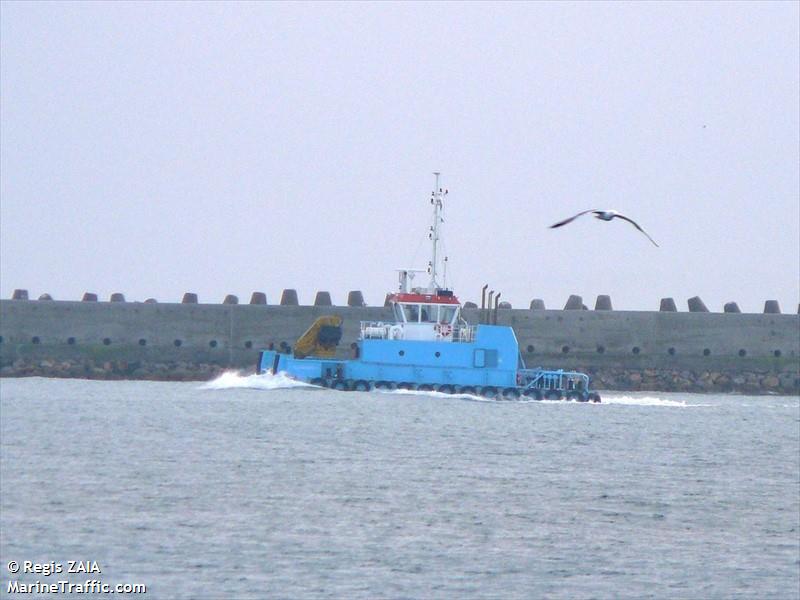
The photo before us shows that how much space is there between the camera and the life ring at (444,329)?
41.1m

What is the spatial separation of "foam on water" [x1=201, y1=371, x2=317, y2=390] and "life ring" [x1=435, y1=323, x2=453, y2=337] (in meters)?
3.98

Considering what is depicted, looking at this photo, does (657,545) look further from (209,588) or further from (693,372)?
(693,372)

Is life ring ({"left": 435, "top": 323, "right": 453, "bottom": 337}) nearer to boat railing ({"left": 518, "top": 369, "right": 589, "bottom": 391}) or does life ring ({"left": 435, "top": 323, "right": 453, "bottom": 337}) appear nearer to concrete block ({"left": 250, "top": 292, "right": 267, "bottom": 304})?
boat railing ({"left": 518, "top": 369, "right": 589, "bottom": 391})

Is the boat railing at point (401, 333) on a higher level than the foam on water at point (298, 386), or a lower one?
higher

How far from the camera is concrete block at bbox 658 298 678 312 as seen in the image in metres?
52.1

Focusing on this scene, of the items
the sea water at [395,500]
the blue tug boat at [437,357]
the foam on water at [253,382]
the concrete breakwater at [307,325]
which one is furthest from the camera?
the concrete breakwater at [307,325]

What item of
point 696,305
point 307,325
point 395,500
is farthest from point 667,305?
point 395,500

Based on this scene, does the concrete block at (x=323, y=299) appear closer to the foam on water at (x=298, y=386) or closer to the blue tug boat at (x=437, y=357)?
the foam on water at (x=298, y=386)

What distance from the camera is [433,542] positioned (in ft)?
66.3

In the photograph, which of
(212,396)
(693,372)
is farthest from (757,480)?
(693,372)

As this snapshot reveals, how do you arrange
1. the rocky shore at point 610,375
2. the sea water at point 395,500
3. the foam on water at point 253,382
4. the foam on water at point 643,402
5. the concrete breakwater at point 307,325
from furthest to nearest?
the rocky shore at point 610,375 → the concrete breakwater at point 307,325 → the foam on water at point 643,402 → the foam on water at point 253,382 → the sea water at point 395,500

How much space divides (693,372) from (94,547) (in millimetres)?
34949

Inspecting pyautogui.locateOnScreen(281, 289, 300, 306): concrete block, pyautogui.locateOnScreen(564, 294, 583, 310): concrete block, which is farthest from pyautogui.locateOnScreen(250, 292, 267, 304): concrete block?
pyautogui.locateOnScreen(564, 294, 583, 310): concrete block

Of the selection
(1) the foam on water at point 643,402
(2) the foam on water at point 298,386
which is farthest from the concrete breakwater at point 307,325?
(1) the foam on water at point 643,402
